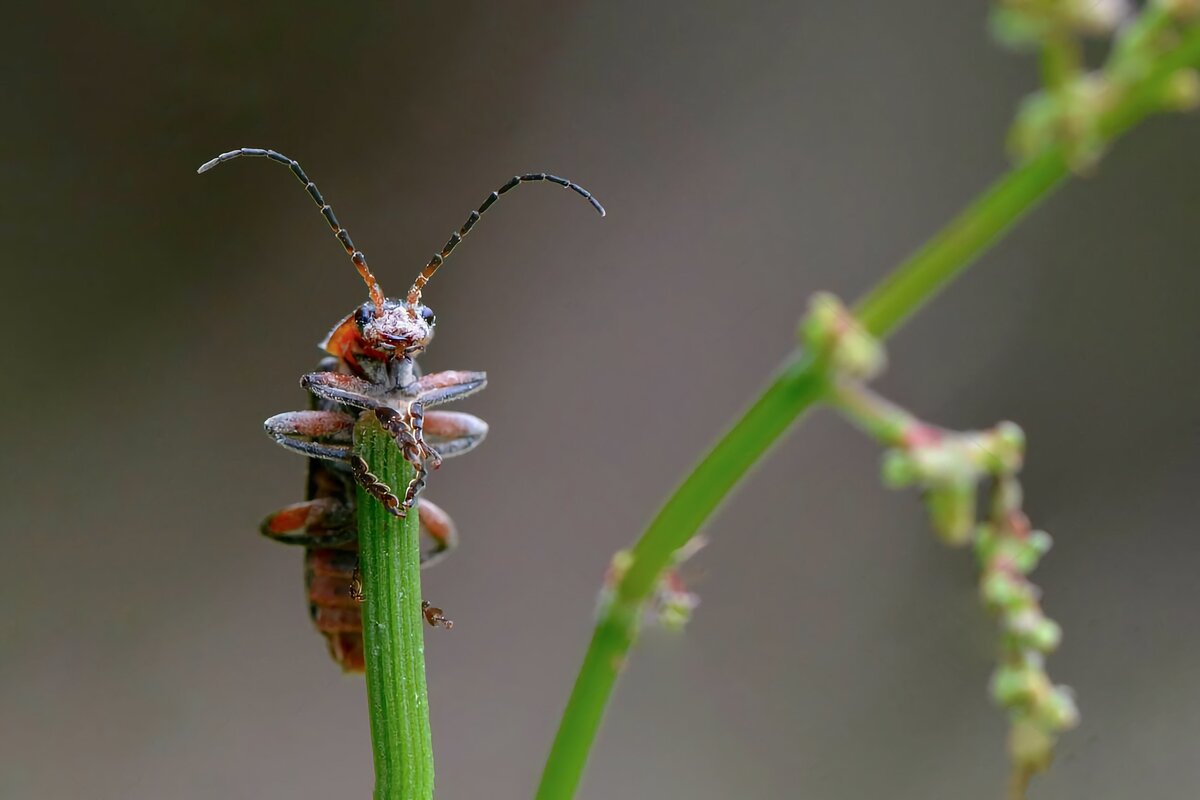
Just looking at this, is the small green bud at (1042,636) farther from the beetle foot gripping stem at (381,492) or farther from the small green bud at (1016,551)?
the beetle foot gripping stem at (381,492)

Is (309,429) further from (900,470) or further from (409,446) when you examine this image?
(900,470)

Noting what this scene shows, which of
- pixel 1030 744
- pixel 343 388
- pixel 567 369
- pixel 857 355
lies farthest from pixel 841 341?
pixel 567 369

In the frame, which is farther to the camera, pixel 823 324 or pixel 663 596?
pixel 663 596

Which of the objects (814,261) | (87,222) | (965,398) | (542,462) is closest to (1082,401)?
(965,398)

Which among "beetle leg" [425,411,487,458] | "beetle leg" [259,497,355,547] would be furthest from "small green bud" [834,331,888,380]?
"beetle leg" [259,497,355,547]

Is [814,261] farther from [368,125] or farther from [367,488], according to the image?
[367,488]

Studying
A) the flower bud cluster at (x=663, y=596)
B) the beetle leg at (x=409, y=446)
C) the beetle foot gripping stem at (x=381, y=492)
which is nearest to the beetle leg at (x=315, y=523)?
the beetle leg at (x=409, y=446)
